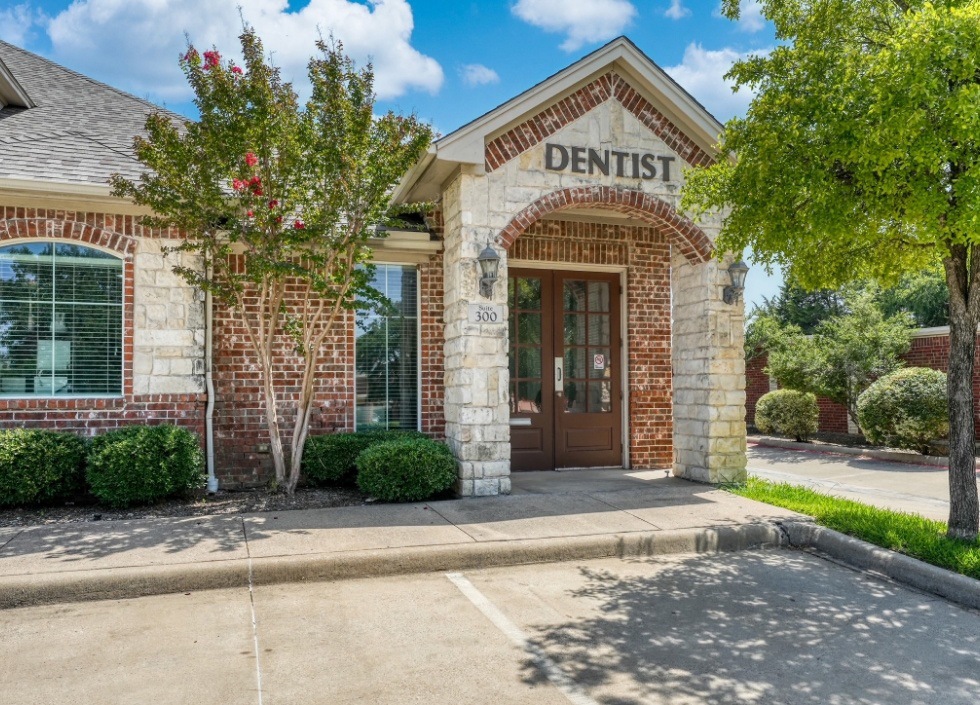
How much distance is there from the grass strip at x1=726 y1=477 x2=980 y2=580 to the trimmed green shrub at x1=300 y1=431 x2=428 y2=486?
4.48 m

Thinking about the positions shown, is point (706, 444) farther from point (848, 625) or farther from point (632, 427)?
point (848, 625)

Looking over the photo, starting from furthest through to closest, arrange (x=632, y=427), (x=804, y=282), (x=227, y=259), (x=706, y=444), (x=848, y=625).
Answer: (x=632, y=427) < (x=706, y=444) < (x=227, y=259) < (x=804, y=282) < (x=848, y=625)

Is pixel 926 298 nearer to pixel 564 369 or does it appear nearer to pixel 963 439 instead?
pixel 564 369

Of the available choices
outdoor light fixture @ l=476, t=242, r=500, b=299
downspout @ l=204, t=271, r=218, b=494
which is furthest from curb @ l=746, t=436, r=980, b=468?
downspout @ l=204, t=271, r=218, b=494

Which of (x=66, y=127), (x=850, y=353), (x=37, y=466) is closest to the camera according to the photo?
(x=37, y=466)

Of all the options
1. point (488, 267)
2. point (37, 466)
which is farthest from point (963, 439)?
point (37, 466)

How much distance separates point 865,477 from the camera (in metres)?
10.5

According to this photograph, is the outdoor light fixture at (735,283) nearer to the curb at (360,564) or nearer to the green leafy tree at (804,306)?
the curb at (360,564)

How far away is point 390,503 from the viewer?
7406 millimetres

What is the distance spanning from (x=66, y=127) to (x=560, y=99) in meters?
6.34

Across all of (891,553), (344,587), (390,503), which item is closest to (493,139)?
(390,503)

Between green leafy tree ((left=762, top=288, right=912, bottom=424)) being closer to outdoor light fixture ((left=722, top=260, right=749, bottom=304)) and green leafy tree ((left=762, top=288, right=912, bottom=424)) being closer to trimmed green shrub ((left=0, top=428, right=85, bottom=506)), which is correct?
outdoor light fixture ((left=722, top=260, right=749, bottom=304))

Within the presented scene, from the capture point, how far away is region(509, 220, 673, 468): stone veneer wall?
10062 mm

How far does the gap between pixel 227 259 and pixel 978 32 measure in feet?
23.6
